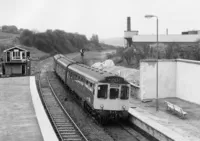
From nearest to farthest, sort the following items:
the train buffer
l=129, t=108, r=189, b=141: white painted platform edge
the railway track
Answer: l=129, t=108, r=189, b=141: white painted platform edge, the railway track, the train buffer

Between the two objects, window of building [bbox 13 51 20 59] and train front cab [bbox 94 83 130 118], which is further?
window of building [bbox 13 51 20 59]

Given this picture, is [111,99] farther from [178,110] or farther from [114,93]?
[178,110]

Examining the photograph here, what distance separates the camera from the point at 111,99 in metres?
18.8

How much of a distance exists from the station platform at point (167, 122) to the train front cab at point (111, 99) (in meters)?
1.15

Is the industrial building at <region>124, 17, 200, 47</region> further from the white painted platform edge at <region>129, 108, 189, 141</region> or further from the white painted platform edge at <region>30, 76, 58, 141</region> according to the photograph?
the white painted platform edge at <region>129, 108, 189, 141</region>

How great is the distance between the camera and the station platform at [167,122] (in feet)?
52.3

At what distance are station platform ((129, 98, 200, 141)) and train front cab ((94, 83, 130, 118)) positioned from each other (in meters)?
1.15

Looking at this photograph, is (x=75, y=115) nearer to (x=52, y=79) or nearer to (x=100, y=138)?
(x=100, y=138)

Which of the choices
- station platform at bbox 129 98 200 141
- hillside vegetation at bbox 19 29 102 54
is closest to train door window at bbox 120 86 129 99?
station platform at bbox 129 98 200 141

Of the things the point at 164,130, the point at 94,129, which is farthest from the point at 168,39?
the point at 164,130

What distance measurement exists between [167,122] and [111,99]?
12.3 ft

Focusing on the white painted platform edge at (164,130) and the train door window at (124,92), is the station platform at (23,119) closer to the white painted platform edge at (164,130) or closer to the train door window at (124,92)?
the train door window at (124,92)

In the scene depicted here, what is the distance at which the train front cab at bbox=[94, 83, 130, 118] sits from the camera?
61.5 feet

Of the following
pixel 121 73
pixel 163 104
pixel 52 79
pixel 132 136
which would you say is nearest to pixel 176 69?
pixel 163 104
